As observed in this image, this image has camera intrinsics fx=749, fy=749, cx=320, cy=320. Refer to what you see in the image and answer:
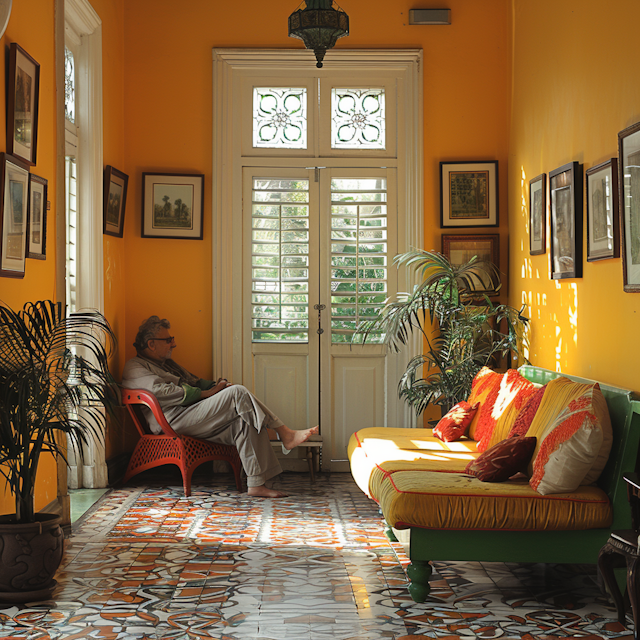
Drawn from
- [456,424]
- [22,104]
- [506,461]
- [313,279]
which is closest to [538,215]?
[456,424]

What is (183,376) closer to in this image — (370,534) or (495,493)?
(370,534)

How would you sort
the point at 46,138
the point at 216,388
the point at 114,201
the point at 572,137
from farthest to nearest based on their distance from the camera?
the point at 114,201 < the point at 216,388 < the point at 572,137 < the point at 46,138

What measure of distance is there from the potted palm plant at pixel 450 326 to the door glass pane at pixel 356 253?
0.57 ft

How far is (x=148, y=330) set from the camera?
573cm

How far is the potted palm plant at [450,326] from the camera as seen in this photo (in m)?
5.38

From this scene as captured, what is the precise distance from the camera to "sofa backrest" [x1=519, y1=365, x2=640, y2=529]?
10.5 ft

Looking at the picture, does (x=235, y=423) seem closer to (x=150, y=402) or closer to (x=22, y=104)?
(x=150, y=402)

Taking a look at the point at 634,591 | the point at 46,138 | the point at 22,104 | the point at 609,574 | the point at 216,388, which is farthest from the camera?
the point at 216,388

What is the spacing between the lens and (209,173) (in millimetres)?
6090

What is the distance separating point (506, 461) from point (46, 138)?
122 inches

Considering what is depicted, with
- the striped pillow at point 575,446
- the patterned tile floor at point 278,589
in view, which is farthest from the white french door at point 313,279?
the striped pillow at point 575,446

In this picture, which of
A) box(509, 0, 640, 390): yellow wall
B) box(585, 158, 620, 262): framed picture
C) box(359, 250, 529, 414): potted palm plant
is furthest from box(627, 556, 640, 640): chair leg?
box(359, 250, 529, 414): potted palm plant

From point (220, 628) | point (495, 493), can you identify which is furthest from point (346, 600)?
Answer: point (495, 493)

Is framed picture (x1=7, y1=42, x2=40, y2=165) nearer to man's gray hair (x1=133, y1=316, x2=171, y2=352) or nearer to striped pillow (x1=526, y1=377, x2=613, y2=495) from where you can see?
man's gray hair (x1=133, y1=316, x2=171, y2=352)
